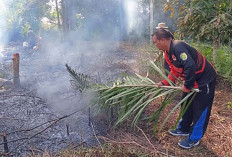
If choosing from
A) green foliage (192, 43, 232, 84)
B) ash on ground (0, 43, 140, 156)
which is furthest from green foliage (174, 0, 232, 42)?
ash on ground (0, 43, 140, 156)

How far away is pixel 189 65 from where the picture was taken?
7.85 ft

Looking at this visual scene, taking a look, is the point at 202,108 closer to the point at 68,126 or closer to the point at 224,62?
the point at 68,126

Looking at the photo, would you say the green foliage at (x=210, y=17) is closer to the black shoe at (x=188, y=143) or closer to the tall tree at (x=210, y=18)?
the tall tree at (x=210, y=18)

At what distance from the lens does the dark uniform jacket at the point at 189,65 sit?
2410mm

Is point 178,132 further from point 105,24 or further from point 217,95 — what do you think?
point 105,24

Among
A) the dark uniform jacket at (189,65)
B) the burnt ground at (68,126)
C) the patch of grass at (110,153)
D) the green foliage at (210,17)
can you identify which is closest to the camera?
the dark uniform jacket at (189,65)

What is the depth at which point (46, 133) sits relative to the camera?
359 cm

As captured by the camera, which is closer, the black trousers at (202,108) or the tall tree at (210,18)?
the black trousers at (202,108)

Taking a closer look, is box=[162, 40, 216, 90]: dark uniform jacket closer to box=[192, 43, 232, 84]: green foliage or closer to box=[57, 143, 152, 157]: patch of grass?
box=[57, 143, 152, 157]: patch of grass

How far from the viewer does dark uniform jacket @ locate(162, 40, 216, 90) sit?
2410 millimetres

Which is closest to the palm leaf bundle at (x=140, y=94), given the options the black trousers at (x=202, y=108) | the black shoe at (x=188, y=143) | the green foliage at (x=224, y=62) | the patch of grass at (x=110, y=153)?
the black trousers at (x=202, y=108)

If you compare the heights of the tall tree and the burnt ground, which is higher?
Answer: the tall tree

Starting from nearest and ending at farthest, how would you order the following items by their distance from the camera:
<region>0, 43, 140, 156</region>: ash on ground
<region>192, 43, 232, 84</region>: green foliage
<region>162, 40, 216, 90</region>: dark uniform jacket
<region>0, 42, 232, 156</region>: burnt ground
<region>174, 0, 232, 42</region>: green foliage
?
<region>162, 40, 216, 90</region>: dark uniform jacket → <region>0, 42, 232, 156</region>: burnt ground → <region>0, 43, 140, 156</region>: ash on ground → <region>174, 0, 232, 42</region>: green foliage → <region>192, 43, 232, 84</region>: green foliage

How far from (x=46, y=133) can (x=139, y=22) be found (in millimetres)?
14279
